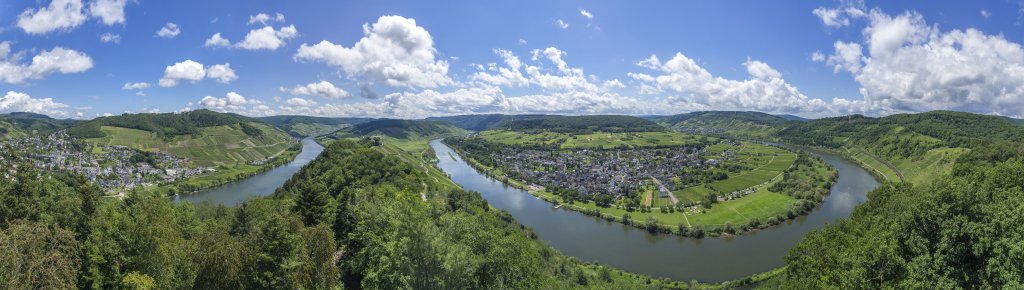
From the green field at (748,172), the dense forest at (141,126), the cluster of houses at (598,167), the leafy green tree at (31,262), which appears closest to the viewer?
the leafy green tree at (31,262)

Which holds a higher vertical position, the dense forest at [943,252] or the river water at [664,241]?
the dense forest at [943,252]

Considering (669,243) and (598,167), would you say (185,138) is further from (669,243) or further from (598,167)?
(669,243)

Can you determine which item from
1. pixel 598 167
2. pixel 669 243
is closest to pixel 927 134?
pixel 598 167

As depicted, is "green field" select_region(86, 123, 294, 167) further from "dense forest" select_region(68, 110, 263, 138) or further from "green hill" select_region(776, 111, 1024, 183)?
"green hill" select_region(776, 111, 1024, 183)

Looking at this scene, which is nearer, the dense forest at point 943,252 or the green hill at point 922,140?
the dense forest at point 943,252

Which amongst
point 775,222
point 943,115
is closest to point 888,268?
point 775,222

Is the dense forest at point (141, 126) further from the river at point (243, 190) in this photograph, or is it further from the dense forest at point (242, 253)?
the dense forest at point (242, 253)

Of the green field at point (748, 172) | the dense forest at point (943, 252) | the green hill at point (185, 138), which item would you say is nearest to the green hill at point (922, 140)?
the green field at point (748, 172)
